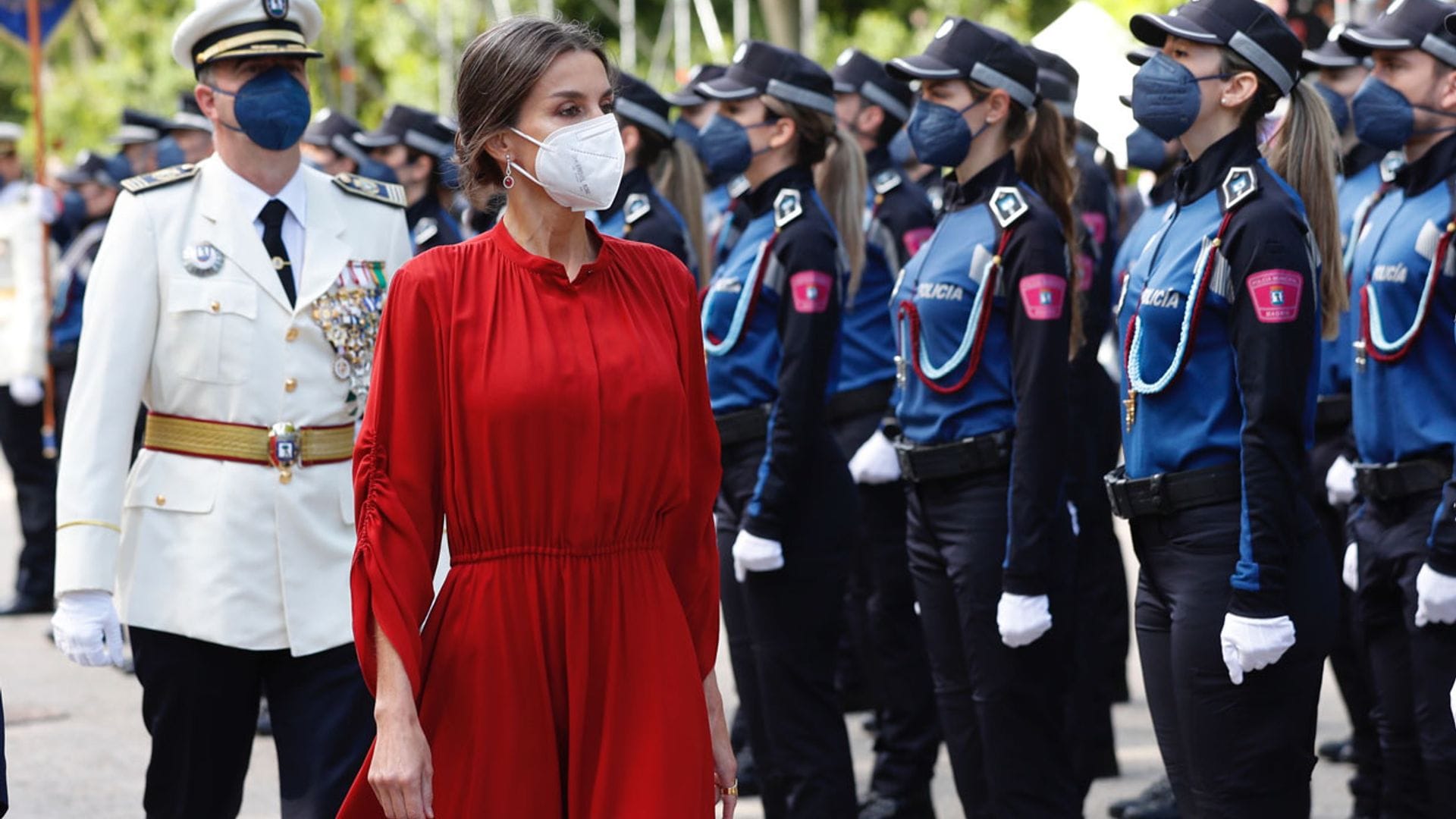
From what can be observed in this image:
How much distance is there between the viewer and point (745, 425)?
5996 mm

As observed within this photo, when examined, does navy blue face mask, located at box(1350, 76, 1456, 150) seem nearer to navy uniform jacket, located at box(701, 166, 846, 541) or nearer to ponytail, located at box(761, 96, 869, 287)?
navy uniform jacket, located at box(701, 166, 846, 541)

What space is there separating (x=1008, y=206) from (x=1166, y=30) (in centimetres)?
82

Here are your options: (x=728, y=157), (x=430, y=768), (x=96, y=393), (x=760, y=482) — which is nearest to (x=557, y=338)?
(x=430, y=768)

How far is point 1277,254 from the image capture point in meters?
4.16

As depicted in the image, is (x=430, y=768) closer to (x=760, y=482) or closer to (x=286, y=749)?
(x=286, y=749)

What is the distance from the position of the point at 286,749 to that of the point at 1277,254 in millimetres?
2391

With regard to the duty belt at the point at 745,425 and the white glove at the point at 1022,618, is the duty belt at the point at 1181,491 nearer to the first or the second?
the white glove at the point at 1022,618

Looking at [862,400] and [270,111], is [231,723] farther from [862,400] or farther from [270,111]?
[862,400]

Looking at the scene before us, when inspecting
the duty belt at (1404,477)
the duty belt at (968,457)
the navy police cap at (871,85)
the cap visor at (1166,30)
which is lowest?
the duty belt at (1404,477)

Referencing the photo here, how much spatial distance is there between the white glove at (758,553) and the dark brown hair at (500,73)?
223 cm

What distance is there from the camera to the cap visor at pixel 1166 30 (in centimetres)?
448

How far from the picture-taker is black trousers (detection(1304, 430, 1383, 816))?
6.21m

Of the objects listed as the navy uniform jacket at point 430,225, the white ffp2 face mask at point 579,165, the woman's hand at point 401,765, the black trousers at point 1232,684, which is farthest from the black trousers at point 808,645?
the navy uniform jacket at point 430,225

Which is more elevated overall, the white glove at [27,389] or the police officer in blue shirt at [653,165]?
the police officer in blue shirt at [653,165]
